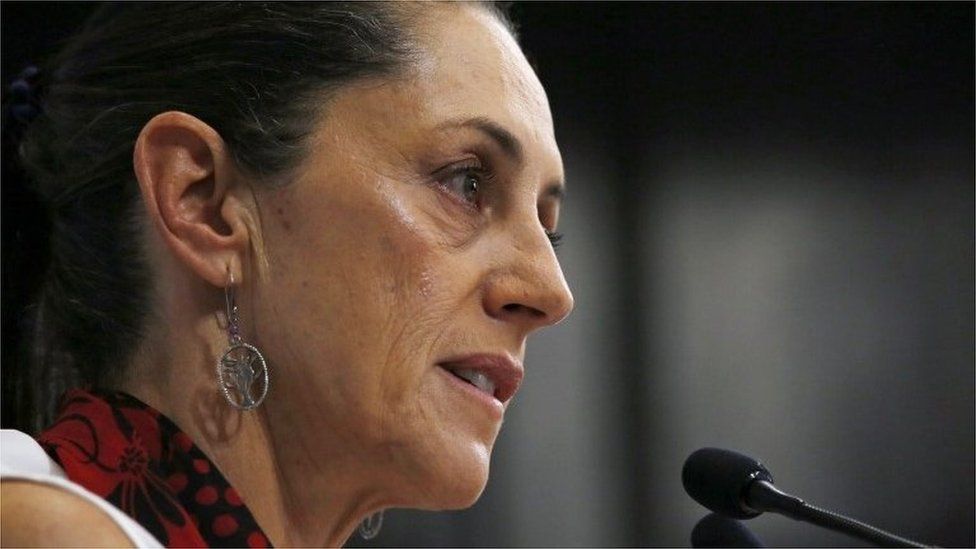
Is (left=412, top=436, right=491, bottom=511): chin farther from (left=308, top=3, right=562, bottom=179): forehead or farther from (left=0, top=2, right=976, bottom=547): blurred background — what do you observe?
(left=0, top=2, right=976, bottom=547): blurred background

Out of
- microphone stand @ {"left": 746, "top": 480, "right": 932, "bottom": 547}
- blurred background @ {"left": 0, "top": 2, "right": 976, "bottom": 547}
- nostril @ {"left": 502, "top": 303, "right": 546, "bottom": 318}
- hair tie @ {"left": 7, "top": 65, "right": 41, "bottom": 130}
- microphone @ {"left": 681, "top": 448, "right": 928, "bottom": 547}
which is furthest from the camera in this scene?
blurred background @ {"left": 0, "top": 2, "right": 976, "bottom": 547}

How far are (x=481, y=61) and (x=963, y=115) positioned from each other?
151 cm

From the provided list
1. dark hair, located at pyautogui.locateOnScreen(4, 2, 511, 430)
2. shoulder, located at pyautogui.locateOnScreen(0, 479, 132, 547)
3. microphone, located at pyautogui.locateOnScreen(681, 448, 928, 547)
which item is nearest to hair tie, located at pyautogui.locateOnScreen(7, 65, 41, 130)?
dark hair, located at pyautogui.locateOnScreen(4, 2, 511, 430)

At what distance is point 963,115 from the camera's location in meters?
2.44

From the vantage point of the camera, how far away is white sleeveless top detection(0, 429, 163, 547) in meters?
0.93

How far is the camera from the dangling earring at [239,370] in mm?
1171

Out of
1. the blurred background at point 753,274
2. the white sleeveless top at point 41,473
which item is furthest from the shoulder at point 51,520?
the blurred background at point 753,274

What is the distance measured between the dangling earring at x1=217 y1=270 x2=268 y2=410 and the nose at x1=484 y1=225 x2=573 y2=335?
0.77 ft

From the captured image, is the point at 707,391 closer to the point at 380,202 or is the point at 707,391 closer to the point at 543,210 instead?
the point at 543,210

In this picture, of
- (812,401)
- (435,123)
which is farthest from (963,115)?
(435,123)

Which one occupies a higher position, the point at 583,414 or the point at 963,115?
the point at 963,115

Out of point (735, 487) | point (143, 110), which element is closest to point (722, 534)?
point (735, 487)

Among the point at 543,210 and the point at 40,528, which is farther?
the point at 543,210

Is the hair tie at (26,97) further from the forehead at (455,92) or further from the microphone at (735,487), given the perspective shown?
the microphone at (735,487)
